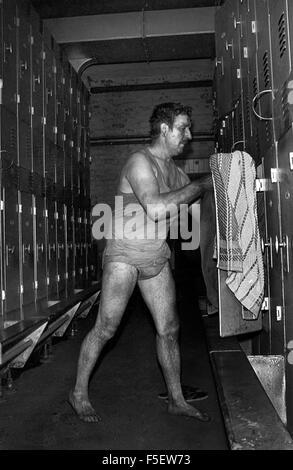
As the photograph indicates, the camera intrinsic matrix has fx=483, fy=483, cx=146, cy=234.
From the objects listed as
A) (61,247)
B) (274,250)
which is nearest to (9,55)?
(61,247)

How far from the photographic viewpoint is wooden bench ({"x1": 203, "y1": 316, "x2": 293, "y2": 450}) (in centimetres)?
171

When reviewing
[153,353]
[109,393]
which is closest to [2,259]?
[109,393]

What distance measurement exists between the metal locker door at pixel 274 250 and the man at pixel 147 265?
33 centimetres

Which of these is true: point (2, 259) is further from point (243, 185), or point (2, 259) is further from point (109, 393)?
point (243, 185)

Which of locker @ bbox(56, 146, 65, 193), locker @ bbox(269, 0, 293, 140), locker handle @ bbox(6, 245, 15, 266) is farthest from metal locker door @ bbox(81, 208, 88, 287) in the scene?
locker @ bbox(269, 0, 293, 140)

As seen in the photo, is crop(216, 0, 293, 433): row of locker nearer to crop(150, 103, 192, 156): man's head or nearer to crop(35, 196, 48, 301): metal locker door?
crop(150, 103, 192, 156): man's head

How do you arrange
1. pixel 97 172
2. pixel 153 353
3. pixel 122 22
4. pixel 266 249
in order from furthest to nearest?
1. pixel 97 172
2. pixel 122 22
3. pixel 153 353
4. pixel 266 249

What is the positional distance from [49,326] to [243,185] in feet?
6.43

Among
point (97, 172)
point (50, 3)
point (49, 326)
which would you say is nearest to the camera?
point (49, 326)

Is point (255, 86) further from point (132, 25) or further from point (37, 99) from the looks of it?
point (132, 25)

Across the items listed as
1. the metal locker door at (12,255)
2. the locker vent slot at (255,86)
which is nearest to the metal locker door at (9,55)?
the metal locker door at (12,255)

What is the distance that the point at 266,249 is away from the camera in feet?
8.97

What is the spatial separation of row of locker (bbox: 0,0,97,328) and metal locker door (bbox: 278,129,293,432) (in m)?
1.89

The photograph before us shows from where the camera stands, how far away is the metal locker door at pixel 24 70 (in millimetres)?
3930
